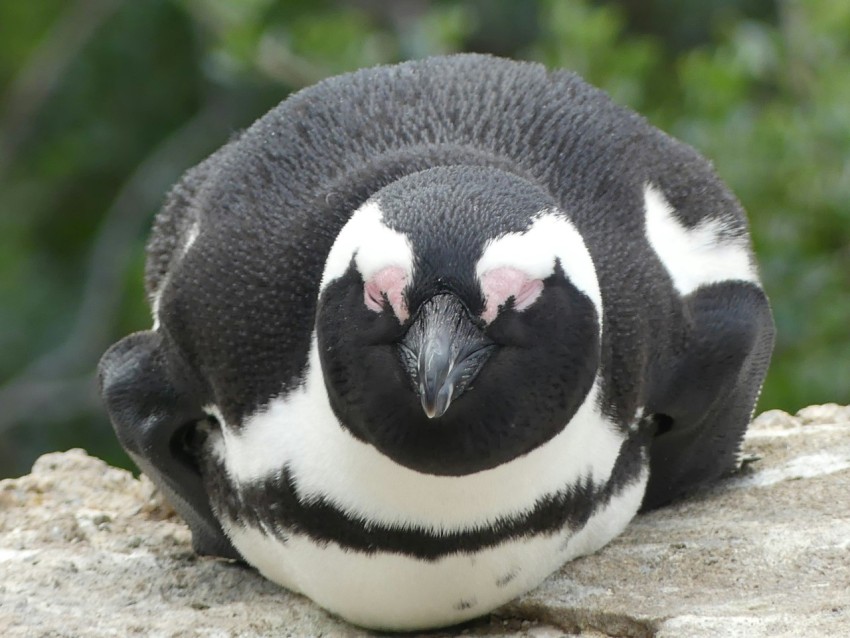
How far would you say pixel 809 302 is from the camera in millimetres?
7152

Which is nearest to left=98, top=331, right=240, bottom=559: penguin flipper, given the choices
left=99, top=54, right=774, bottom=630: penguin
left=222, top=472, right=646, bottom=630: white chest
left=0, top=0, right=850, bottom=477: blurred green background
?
left=99, top=54, right=774, bottom=630: penguin

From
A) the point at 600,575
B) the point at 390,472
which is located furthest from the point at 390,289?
the point at 600,575

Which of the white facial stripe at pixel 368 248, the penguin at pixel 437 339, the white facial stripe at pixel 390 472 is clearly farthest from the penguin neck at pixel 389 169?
the white facial stripe at pixel 390 472

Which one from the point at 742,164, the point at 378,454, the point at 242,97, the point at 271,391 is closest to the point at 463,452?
the point at 378,454

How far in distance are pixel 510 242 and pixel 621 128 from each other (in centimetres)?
105

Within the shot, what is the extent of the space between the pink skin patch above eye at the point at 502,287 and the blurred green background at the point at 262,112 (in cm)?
367

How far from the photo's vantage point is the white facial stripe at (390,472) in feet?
11.5

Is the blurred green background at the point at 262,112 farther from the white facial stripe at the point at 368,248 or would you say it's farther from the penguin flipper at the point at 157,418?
the white facial stripe at the point at 368,248

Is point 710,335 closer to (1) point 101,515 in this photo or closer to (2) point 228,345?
(2) point 228,345

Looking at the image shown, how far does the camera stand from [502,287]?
3.24m

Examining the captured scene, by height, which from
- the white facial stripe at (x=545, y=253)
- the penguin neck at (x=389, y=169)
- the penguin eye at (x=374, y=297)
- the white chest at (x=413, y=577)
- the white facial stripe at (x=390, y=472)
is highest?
the penguin neck at (x=389, y=169)

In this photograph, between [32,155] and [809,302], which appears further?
[32,155]

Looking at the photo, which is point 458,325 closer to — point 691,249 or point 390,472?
point 390,472

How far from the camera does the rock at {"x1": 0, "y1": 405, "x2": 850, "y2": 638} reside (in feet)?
12.3
